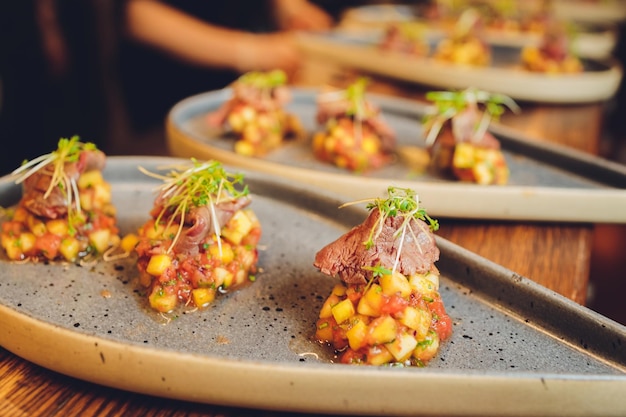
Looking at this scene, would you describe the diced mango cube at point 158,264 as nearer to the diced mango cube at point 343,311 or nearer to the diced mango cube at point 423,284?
the diced mango cube at point 343,311

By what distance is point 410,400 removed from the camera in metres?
1.50

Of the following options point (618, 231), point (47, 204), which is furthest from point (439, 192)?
point (618, 231)

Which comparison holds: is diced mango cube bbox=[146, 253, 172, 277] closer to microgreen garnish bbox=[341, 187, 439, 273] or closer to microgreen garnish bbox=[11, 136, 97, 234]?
microgreen garnish bbox=[11, 136, 97, 234]

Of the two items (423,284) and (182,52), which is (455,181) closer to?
(423,284)

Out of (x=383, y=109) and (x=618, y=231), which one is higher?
(x=383, y=109)

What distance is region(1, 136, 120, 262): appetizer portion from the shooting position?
7.18ft

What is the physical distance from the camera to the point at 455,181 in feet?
9.75

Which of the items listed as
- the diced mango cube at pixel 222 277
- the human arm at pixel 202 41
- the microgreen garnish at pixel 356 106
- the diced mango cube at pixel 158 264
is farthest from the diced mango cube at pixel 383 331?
the human arm at pixel 202 41

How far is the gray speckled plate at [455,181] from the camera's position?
2617mm

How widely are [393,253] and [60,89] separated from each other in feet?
13.9

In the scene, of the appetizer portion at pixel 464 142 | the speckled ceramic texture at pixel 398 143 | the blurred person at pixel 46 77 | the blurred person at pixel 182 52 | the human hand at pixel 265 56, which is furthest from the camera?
the human hand at pixel 265 56

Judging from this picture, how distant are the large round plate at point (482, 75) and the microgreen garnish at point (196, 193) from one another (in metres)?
2.73

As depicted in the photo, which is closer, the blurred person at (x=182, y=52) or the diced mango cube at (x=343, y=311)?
the diced mango cube at (x=343, y=311)

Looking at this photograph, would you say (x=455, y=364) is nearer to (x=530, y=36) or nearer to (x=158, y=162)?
(x=158, y=162)
